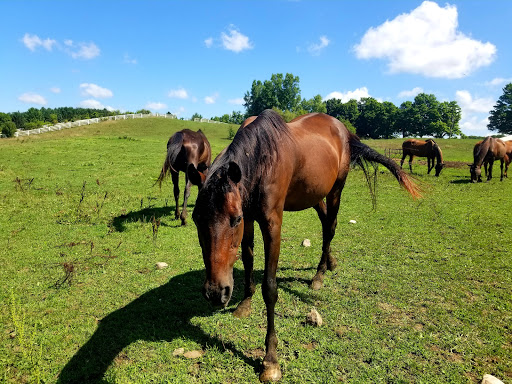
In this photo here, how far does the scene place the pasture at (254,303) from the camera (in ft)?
9.70

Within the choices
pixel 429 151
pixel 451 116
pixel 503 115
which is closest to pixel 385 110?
pixel 451 116

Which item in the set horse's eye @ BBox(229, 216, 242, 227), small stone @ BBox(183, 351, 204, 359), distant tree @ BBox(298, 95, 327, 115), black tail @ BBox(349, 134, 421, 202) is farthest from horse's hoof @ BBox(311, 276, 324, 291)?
distant tree @ BBox(298, 95, 327, 115)

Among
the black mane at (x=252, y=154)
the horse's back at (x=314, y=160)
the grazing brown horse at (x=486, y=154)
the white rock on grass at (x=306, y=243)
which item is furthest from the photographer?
the grazing brown horse at (x=486, y=154)

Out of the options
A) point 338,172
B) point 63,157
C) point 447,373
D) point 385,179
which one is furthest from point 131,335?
point 63,157

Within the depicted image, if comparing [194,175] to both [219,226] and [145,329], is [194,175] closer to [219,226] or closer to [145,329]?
[219,226]

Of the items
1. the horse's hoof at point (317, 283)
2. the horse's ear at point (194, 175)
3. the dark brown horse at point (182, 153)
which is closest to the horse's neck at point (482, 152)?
the dark brown horse at point (182, 153)

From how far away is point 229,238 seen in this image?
2449 millimetres

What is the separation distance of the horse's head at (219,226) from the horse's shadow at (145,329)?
1.26m

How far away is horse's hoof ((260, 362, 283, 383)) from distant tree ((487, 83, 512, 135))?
100156 mm

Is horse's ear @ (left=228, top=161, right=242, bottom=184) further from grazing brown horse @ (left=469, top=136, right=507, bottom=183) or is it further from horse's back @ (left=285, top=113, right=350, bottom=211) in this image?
grazing brown horse @ (left=469, top=136, right=507, bottom=183)

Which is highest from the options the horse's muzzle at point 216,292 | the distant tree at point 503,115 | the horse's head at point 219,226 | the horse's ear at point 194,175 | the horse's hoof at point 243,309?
the distant tree at point 503,115

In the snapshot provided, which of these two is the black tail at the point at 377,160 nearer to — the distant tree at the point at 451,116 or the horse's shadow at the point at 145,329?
the horse's shadow at the point at 145,329

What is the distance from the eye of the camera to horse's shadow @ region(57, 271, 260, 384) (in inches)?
115

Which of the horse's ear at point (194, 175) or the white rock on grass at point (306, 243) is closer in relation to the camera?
the horse's ear at point (194, 175)
